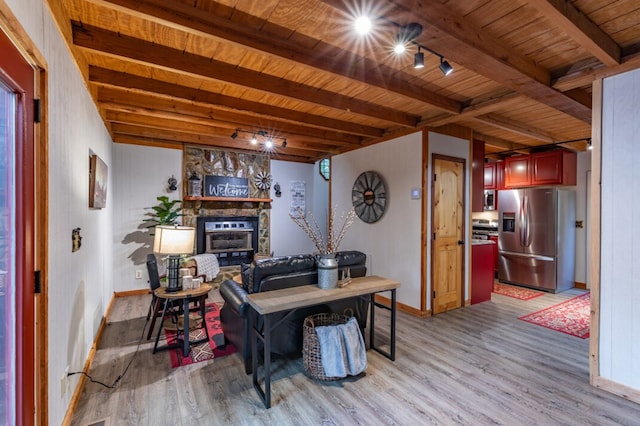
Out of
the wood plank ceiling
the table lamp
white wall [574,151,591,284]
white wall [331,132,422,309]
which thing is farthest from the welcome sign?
white wall [574,151,591,284]

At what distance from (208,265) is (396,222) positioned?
9.98 ft

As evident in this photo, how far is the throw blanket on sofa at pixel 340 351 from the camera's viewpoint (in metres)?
2.26

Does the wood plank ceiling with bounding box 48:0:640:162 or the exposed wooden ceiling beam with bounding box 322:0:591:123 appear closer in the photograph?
the exposed wooden ceiling beam with bounding box 322:0:591:123

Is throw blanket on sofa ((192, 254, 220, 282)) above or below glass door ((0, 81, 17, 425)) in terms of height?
below

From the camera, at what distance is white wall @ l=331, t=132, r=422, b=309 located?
12.6 feet

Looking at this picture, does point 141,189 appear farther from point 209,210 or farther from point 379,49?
point 379,49

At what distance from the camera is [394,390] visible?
2215mm

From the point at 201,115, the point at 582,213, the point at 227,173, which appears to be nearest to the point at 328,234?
the point at 201,115

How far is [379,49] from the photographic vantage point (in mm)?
2170

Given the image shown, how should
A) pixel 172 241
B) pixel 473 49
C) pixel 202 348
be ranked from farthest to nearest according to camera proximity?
1. pixel 202 348
2. pixel 172 241
3. pixel 473 49

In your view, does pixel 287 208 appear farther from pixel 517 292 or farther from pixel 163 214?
pixel 517 292

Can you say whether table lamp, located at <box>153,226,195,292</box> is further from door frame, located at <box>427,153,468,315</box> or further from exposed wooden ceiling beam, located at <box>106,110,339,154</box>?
door frame, located at <box>427,153,468,315</box>

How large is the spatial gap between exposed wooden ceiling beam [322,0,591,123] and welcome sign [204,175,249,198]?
14.0 feet

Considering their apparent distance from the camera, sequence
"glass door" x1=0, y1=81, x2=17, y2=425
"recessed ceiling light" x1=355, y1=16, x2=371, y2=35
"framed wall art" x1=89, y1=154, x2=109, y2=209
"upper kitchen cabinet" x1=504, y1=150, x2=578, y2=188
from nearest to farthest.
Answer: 1. "glass door" x1=0, y1=81, x2=17, y2=425
2. "recessed ceiling light" x1=355, y1=16, x2=371, y2=35
3. "framed wall art" x1=89, y1=154, x2=109, y2=209
4. "upper kitchen cabinet" x1=504, y1=150, x2=578, y2=188
